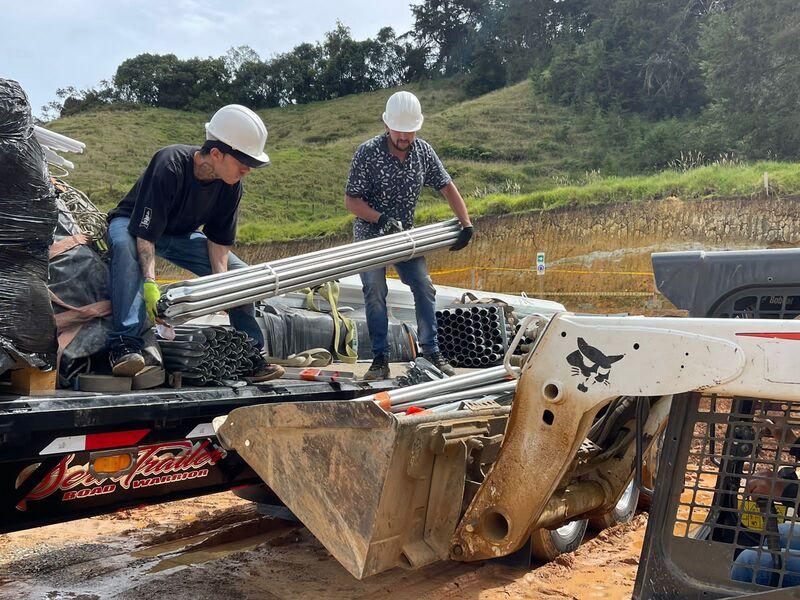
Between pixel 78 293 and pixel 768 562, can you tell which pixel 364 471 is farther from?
pixel 78 293

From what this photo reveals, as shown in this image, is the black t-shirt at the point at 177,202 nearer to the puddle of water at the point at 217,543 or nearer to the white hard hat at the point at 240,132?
the white hard hat at the point at 240,132

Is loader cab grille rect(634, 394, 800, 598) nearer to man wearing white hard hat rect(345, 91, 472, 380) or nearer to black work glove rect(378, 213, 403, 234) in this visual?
man wearing white hard hat rect(345, 91, 472, 380)

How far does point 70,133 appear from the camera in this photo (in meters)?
53.1

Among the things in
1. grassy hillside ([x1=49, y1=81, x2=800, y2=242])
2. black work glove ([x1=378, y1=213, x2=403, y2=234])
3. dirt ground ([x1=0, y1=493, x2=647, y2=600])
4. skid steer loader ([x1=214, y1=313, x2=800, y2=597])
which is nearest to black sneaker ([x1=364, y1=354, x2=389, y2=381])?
black work glove ([x1=378, y1=213, x2=403, y2=234])

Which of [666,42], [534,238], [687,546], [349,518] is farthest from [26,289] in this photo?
[666,42]

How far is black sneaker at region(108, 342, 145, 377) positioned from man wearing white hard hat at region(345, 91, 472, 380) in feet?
5.98

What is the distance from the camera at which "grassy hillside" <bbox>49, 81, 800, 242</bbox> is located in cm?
2375

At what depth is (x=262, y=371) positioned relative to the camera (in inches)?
163

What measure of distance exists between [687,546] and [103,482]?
7.32ft

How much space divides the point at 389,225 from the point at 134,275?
1906mm

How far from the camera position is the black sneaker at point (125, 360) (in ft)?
11.4

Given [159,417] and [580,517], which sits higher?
[159,417]

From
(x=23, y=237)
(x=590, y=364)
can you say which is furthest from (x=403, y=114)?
(x=590, y=364)

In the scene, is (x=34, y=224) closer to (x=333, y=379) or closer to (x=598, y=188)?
(x=333, y=379)
